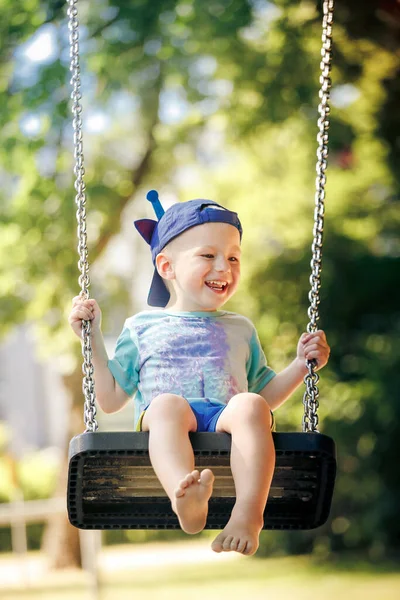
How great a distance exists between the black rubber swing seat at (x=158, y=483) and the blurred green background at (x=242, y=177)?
177 inches

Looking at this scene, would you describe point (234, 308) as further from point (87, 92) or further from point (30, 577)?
point (30, 577)

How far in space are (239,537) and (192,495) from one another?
127 millimetres

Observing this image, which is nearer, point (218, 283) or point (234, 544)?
point (234, 544)

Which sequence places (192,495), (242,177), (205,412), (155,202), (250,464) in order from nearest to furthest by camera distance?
1. (192,495)
2. (250,464)
3. (205,412)
4. (155,202)
5. (242,177)

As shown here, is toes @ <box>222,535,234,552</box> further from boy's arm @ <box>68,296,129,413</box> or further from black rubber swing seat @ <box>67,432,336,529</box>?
boy's arm @ <box>68,296,129,413</box>

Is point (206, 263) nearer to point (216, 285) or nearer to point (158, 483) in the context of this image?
point (216, 285)

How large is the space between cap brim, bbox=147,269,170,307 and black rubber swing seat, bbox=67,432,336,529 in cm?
46

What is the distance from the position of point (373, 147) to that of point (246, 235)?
1.53 metres

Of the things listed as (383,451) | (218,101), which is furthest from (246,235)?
(383,451)

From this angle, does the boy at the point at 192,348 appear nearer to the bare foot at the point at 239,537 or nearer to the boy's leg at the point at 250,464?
the boy's leg at the point at 250,464

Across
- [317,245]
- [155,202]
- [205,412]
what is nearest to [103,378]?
[205,412]

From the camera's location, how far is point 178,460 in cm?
165

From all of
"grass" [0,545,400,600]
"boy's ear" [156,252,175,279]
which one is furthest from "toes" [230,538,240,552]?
"grass" [0,545,400,600]

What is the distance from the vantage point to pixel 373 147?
8.09 m
